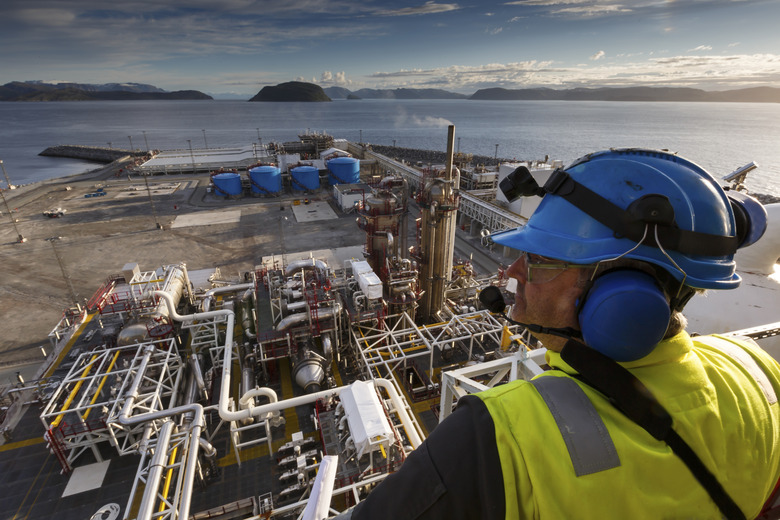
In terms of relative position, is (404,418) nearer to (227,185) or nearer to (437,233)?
(437,233)

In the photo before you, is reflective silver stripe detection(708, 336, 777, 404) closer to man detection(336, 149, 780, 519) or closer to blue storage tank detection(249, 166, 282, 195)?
man detection(336, 149, 780, 519)

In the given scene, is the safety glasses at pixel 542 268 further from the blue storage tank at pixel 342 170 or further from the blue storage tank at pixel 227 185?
the blue storage tank at pixel 342 170

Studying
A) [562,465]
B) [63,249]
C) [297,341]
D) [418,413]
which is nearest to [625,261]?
[562,465]

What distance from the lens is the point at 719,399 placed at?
2033 millimetres

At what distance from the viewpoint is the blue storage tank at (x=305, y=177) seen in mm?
57219

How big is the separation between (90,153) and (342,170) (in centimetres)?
8897

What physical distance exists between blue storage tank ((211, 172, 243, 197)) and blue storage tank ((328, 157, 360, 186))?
14.3 m

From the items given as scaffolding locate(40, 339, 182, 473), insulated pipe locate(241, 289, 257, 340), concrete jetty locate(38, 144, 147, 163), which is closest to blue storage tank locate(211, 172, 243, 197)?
insulated pipe locate(241, 289, 257, 340)

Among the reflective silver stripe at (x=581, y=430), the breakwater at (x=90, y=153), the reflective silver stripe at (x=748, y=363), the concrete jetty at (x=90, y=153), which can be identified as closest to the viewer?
the reflective silver stripe at (x=581, y=430)

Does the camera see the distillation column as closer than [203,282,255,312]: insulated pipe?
Yes

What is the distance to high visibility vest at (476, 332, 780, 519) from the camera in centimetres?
170

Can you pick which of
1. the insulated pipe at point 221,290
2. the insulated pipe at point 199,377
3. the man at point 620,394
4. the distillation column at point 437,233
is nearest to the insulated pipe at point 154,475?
the insulated pipe at point 199,377

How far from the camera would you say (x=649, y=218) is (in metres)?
1.95

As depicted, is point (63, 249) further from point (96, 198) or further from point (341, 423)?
point (341, 423)
